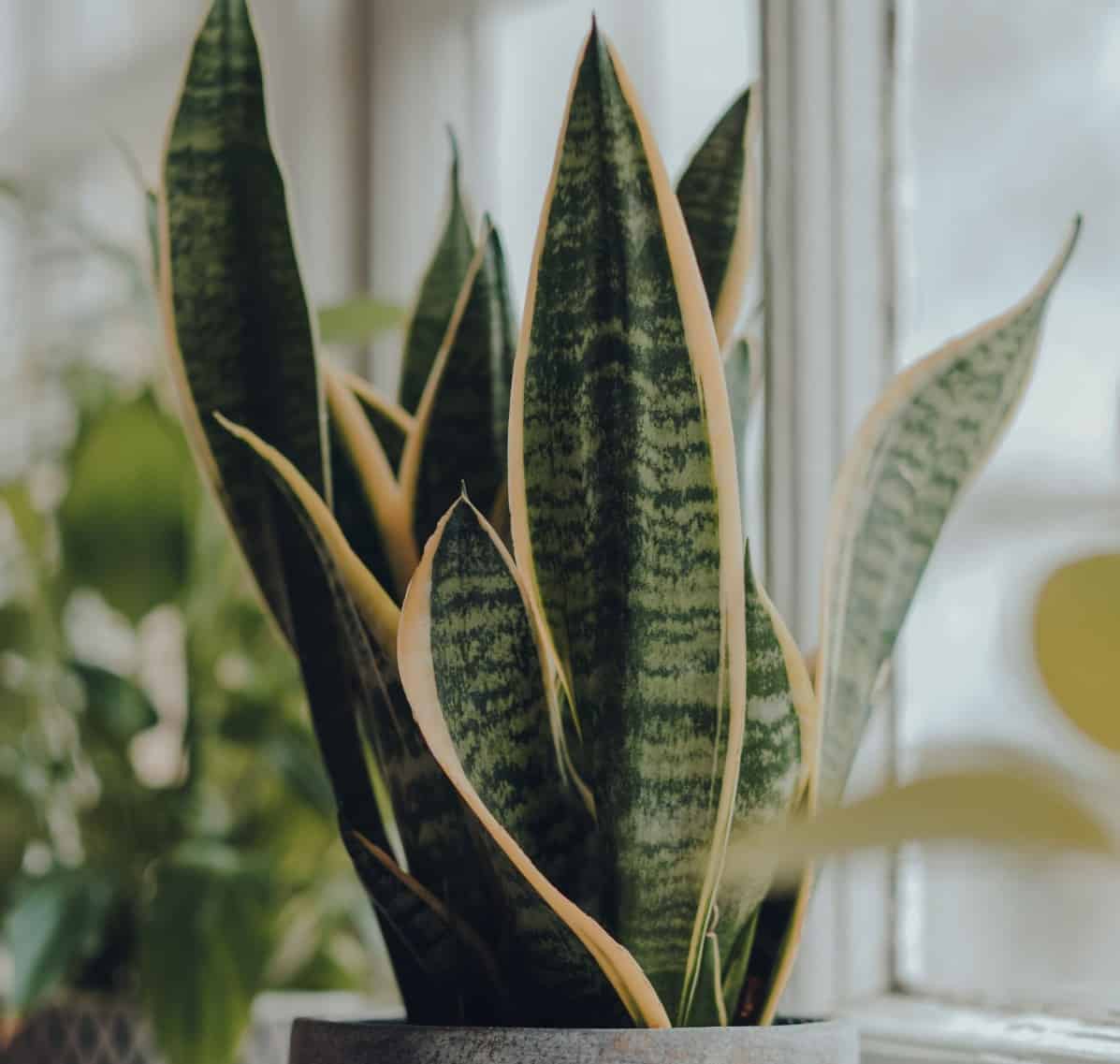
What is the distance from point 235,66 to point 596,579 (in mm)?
248

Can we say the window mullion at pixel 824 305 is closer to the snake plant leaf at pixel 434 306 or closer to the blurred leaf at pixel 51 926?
the snake plant leaf at pixel 434 306

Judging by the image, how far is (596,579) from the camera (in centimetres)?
40

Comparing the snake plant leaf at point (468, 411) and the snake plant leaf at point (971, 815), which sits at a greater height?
the snake plant leaf at point (468, 411)

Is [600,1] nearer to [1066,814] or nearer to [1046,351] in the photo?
[1046,351]

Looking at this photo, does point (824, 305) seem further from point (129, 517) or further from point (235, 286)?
point (129, 517)

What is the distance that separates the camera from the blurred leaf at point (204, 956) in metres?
0.70

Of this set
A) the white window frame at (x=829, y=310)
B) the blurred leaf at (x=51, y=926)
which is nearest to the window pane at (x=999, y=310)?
the white window frame at (x=829, y=310)

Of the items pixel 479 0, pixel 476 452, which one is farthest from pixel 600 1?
pixel 476 452

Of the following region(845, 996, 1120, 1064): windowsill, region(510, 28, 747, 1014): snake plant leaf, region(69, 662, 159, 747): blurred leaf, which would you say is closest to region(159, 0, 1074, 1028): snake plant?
region(510, 28, 747, 1014): snake plant leaf

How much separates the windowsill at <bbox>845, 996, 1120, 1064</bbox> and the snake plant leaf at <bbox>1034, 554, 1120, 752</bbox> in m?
0.49

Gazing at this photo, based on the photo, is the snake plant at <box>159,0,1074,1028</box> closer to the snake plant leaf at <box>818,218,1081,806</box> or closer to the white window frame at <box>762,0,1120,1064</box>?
the snake plant leaf at <box>818,218,1081,806</box>

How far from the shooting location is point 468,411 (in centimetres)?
51

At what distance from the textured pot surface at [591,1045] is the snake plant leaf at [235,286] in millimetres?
160

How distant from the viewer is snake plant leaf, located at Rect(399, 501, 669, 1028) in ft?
1.22
